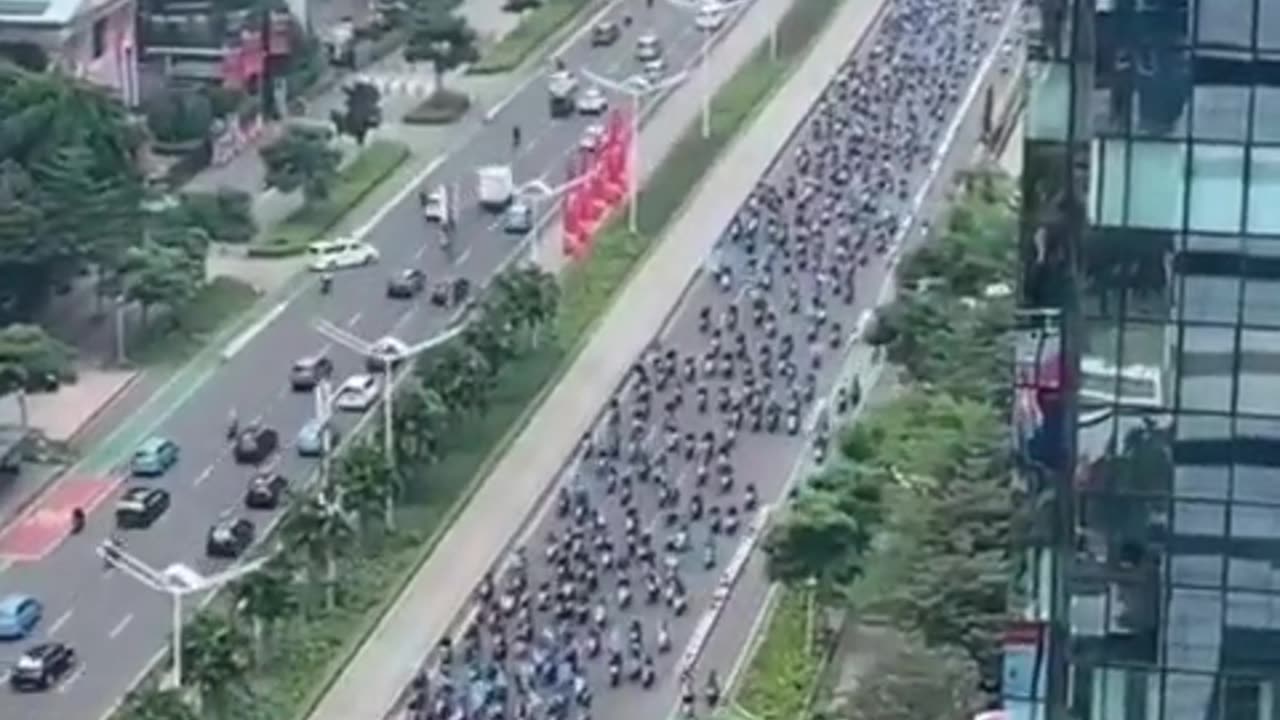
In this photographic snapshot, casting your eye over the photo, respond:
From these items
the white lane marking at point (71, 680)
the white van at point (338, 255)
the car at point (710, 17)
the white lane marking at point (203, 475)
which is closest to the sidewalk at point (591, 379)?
the car at point (710, 17)

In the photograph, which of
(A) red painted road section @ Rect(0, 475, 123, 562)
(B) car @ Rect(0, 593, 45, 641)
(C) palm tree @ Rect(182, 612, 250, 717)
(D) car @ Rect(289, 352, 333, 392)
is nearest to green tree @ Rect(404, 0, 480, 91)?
(D) car @ Rect(289, 352, 333, 392)

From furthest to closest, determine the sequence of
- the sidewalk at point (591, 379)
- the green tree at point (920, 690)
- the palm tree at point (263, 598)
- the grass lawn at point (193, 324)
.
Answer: the grass lawn at point (193, 324) < the sidewalk at point (591, 379) < the palm tree at point (263, 598) < the green tree at point (920, 690)

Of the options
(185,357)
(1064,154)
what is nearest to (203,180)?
(185,357)

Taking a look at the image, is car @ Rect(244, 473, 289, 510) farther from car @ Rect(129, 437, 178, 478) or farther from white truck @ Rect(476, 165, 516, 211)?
white truck @ Rect(476, 165, 516, 211)

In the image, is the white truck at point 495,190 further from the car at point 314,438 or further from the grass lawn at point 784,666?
the grass lawn at point 784,666

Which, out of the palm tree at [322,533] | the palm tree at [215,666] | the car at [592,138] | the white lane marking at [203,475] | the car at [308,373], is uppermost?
the palm tree at [215,666]

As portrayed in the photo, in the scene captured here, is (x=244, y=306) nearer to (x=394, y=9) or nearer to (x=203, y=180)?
(x=203, y=180)

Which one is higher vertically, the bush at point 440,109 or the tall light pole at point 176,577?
the tall light pole at point 176,577

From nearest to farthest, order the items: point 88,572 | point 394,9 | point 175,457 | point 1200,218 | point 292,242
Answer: point 1200,218 → point 88,572 → point 175,457 → point 292,242 → point 394,9
